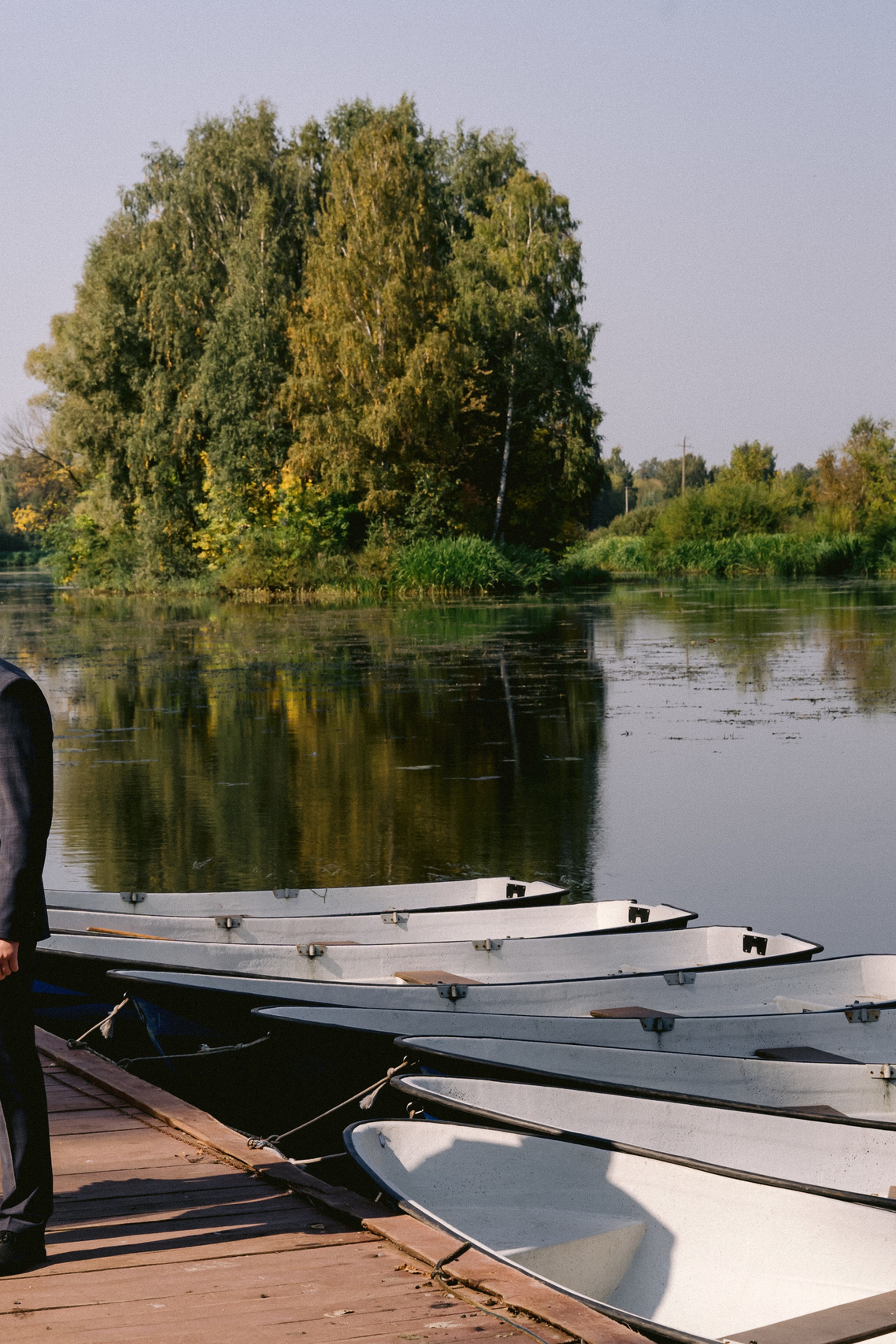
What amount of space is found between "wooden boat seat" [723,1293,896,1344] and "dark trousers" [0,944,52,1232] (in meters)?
1.75

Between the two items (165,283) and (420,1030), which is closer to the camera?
(420,1030)

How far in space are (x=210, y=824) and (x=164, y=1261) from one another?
9509 mm

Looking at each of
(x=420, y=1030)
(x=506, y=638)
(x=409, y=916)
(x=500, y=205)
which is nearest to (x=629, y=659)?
(x=506, y=638)

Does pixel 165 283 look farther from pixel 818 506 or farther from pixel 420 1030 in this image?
pixel 420 1030

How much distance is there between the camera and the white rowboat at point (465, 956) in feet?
21.4

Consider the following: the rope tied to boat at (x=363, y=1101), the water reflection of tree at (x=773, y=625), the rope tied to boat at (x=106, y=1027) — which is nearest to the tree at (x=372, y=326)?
the water reflection of tree at (x=773, y=625)

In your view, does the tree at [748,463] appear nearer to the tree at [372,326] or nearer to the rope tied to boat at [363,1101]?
the tree at [372,326]

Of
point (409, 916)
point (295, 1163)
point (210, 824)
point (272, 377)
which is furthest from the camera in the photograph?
point (272, 377)

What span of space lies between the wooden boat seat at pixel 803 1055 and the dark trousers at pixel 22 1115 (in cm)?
308

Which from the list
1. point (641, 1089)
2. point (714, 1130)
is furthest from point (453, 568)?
point (714, 1130)

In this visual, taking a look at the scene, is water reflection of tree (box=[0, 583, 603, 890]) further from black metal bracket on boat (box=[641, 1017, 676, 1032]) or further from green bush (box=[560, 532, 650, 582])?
green bush (box=[560, 532, 650, 582])

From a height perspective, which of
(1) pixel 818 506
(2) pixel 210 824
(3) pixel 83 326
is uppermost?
(3) pixel 83 326

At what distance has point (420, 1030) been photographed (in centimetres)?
559

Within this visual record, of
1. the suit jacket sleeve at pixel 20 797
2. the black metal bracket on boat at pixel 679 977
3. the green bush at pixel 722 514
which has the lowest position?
the black metal bracket on boat at pixel 679 977
